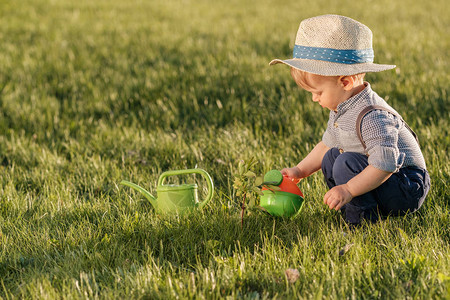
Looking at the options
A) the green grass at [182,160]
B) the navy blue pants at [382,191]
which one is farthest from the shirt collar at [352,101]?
the green grass at [182,160]

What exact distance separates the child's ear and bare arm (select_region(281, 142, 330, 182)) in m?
0.52

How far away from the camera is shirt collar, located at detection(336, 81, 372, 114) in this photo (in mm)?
2758

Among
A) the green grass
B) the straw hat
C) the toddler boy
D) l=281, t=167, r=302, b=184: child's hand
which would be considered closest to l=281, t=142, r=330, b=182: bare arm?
l=281, t=167, r=302, b=184: child's hand

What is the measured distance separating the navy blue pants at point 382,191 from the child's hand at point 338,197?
14cm

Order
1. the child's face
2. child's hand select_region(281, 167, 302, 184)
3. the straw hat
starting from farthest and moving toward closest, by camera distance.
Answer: child's hand select_region(281, 167, 302, 184) < the child's face < the straw hat

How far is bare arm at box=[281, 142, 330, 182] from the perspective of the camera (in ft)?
10.5

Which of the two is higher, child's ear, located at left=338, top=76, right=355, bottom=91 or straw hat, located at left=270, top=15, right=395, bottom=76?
straw hat, located at left=270, top=15, right=395, bottom=76

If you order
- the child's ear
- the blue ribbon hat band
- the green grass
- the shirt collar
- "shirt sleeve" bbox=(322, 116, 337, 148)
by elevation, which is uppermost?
the blue ribbon hat band

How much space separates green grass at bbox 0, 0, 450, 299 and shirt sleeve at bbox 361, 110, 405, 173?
15.0 inches

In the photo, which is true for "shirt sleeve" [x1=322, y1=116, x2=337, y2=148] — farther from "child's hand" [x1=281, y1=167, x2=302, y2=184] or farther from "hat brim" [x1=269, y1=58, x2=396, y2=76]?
"hat brim" [x1=269, y1=58, x2=396, y2=76]

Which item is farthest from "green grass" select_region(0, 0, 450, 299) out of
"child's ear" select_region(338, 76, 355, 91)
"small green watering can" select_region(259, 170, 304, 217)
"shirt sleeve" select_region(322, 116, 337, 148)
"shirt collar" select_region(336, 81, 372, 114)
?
"child's ear" select_region(338, 76, 355, 91)

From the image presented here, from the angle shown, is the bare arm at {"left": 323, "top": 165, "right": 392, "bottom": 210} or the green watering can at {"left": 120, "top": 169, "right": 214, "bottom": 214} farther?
the green watering can at {"left": 120, "top": 169, "right": 214, "bottom": 214}

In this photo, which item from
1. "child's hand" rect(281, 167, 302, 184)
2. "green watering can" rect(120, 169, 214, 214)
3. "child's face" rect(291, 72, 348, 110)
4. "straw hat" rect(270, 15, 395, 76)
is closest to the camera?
"straw hat" rect(270, 15, 395, 76)

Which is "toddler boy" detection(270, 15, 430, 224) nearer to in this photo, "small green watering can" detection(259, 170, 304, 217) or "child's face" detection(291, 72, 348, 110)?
"child's face" detection(291, 72, 348, 110)
